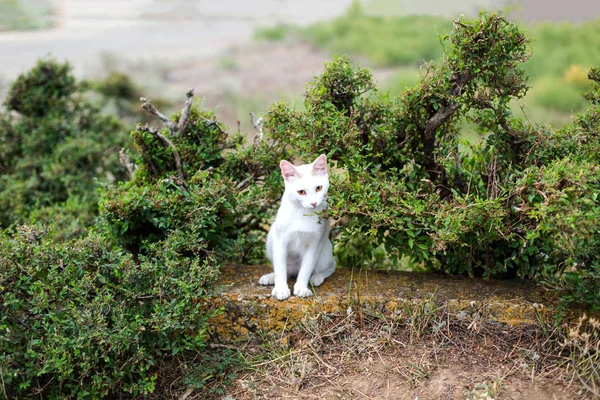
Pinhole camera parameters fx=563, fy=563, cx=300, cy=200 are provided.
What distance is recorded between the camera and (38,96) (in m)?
6.16

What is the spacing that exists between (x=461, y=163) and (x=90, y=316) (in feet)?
8.88

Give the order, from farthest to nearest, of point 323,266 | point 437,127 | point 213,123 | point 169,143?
point 213,123 < point 169,143 < point 323,266 < point 437,127

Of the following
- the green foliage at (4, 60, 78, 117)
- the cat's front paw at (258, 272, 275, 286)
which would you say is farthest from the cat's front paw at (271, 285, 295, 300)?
the green foliage at (4, 60, 78, 117)

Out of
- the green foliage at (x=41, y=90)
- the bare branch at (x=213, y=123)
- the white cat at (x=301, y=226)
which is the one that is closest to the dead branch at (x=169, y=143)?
the bare branch at (x=213, y=123)

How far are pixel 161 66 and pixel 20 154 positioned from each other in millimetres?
8959

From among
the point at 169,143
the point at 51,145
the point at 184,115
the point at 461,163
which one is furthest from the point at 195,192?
the point at 51,145

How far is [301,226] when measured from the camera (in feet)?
11.7

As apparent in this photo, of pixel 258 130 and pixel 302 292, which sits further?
pixel 258 130

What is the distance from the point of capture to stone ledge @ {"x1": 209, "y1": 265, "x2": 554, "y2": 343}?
11.3ft

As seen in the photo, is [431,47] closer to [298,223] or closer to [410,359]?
[298,223]

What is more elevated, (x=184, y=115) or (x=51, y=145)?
(x=184, y=115)

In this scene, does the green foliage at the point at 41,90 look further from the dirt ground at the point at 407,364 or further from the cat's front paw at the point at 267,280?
the dirt ground at the point at 407,364

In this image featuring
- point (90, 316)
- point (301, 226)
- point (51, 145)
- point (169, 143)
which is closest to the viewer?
point (90, 316)

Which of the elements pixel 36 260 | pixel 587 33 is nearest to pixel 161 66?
pixel 587 33
